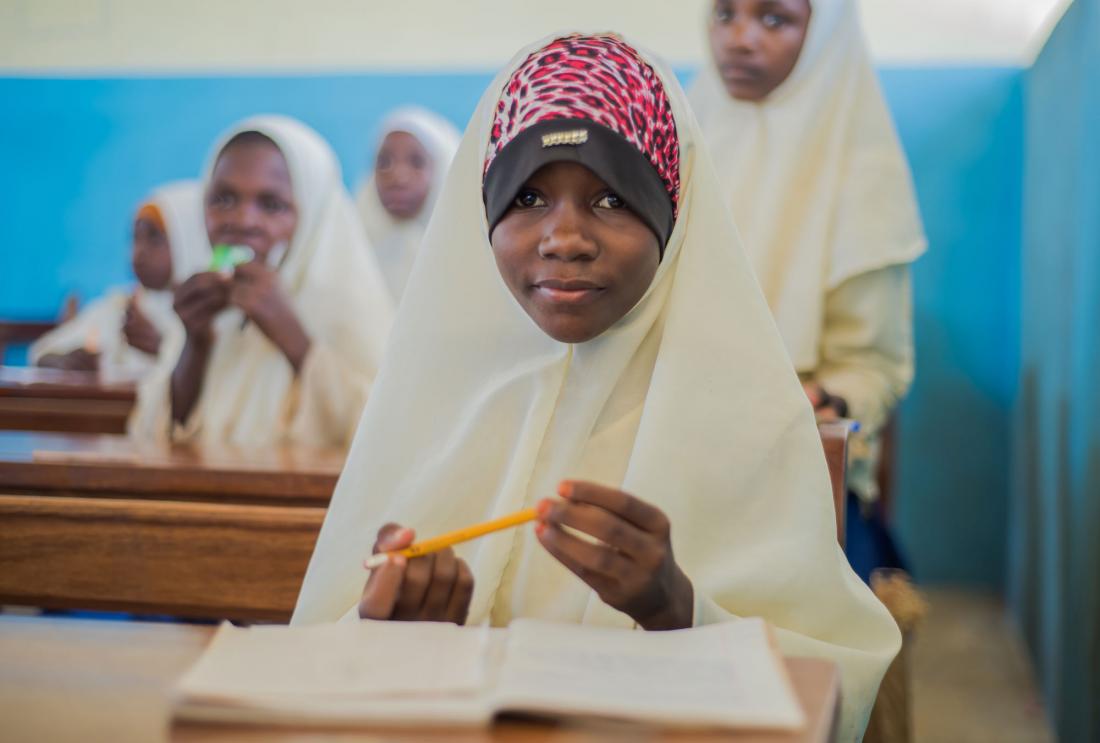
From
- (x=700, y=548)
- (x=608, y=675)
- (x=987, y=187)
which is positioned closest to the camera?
(x=608, y=675)

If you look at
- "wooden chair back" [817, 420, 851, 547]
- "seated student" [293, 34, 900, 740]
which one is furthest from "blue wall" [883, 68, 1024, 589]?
"seated student" [293, 34, 900, 740]

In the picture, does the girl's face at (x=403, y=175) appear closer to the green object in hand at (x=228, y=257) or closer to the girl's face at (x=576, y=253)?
the green object in hand at (x=228, y=257)

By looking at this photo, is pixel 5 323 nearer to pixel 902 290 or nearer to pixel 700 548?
pixel 902 290

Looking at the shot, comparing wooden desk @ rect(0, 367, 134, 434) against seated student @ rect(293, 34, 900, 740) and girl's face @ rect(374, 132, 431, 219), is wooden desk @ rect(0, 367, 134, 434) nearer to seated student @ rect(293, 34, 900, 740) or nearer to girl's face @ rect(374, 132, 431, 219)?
girl's face @ rect(374, 132, 431, 219)

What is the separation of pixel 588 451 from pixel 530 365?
0.43 feet

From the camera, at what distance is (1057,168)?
3.73 meters

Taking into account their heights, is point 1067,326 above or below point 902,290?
below

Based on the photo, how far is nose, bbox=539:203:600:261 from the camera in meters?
1.35

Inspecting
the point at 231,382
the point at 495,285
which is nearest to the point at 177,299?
the point at 231,382

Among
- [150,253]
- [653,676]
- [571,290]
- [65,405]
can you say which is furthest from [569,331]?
[150,253]

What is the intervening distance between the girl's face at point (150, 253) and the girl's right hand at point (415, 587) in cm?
404

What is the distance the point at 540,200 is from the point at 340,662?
2.23 ft

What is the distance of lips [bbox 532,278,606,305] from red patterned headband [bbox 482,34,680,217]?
0.18 metres

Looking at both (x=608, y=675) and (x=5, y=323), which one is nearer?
(x=608, y=675)
